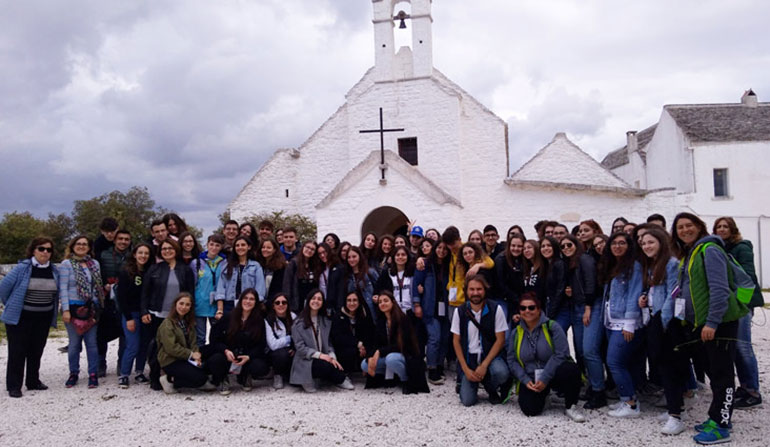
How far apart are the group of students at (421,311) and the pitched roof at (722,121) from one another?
53.4 feet

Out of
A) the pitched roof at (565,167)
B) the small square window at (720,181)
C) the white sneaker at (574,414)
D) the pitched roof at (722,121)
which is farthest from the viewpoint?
the pitched roof at (722,121)

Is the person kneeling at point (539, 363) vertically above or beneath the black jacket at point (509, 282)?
beneath

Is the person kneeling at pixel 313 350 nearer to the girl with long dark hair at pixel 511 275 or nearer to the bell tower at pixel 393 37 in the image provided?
the girl with long dark hair at pixel 511 275

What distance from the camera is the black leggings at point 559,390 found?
5207 millimetres

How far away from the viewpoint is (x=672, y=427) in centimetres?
469

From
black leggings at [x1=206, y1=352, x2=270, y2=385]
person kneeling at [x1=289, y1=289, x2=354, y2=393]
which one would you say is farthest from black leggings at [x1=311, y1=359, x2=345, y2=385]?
black leggings at [x1=206, y1=352, x2=270, y2=385]

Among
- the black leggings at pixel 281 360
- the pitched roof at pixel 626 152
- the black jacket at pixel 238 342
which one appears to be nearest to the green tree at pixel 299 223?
the black jacket at pixel 238 342

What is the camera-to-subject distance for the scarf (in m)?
6.68

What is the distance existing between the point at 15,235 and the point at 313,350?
34.1 meters

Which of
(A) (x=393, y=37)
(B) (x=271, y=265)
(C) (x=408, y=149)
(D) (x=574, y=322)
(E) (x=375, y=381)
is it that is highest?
(A) (x=393, y=37)

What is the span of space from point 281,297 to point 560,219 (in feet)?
37.5

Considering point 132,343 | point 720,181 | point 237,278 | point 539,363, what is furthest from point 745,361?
point 720,181

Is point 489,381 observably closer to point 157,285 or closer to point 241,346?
point 241,346

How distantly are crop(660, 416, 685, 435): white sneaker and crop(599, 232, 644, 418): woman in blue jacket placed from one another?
0.45m
